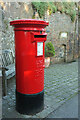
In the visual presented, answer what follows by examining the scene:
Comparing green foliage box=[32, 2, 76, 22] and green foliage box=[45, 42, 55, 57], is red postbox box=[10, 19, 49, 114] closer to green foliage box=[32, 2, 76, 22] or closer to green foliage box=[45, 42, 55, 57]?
green foliage box=[45, 42, 55, 57]

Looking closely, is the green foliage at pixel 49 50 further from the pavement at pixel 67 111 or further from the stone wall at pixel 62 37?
the pavement at pixel 67 111

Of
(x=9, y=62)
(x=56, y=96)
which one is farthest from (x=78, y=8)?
(x=56, y=96)

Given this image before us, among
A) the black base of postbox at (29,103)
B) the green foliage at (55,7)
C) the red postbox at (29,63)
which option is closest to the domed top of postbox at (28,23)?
the red postbox at (29,63)

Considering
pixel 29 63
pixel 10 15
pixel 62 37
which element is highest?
pixel 10 15

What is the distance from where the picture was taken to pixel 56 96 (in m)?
3.90

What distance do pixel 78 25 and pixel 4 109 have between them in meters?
9.74

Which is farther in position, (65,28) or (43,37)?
(65,28)

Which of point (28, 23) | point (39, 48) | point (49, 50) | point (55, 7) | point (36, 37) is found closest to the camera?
point (28, 23)

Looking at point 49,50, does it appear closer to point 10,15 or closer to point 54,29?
point 54,29

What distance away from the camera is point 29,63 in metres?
2.75

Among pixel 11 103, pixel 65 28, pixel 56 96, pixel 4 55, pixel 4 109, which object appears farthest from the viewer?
pixel 65 28

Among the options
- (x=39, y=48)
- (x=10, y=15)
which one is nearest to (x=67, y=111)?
(x=39, y=48)

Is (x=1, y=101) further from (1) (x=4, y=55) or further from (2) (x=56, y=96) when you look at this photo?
(1) (x=4, y=55)

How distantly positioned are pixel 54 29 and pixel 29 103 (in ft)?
21.0
